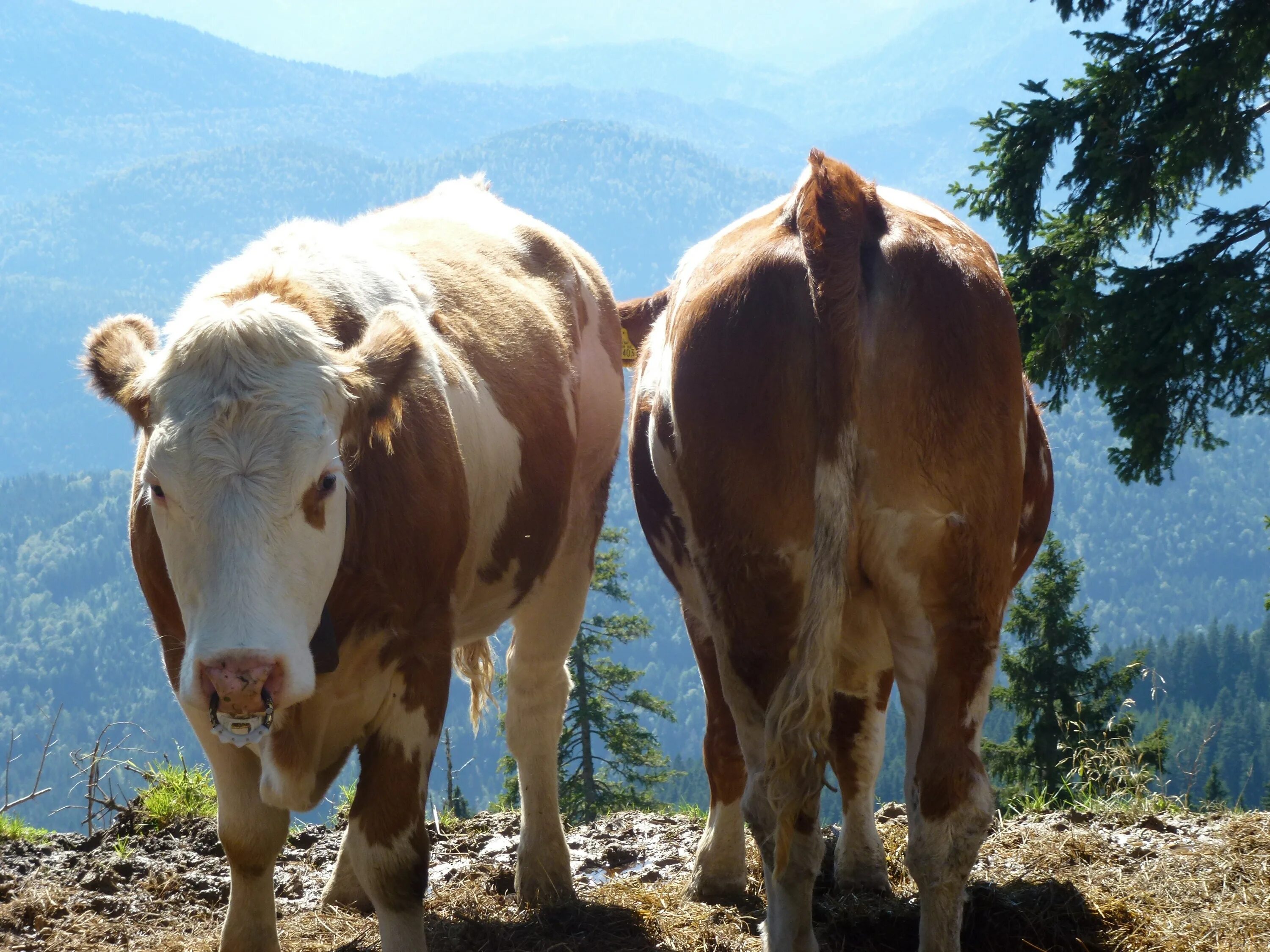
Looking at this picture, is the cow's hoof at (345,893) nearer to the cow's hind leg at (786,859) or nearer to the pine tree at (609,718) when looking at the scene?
the cow's hind leg at (786,859)

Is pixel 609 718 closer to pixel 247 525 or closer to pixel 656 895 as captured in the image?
pixel 656 895

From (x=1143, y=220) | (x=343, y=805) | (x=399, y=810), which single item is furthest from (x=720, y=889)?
(x=1143, y=220)

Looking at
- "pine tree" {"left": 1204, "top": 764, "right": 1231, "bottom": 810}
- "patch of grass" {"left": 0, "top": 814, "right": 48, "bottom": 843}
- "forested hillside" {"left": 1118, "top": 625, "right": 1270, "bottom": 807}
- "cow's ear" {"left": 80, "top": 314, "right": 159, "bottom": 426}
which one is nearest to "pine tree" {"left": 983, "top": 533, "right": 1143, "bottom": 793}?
"pine tree" {"left": 1204, "top": 764, "right": 1231, "bottom": 810}

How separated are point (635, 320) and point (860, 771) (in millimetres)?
3015

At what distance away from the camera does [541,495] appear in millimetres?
5113

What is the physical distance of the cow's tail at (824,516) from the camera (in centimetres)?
349

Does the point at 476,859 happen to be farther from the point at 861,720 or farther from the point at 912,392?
the point at 912,392

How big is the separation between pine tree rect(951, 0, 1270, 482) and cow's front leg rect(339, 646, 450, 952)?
35.4ft

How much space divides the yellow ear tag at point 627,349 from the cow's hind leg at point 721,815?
225 cm

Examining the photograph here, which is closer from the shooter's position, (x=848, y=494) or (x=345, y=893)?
(x=848, y=494)

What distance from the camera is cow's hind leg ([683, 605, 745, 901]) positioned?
5.18 meters

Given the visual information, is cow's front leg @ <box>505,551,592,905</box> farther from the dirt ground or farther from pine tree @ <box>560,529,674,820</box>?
pine tree @ <box>560,529,674,820</box>

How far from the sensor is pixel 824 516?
137 inches

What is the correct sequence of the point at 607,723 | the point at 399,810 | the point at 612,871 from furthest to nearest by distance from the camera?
the point at 607,723, the point at 612,871, the point at 399,810
